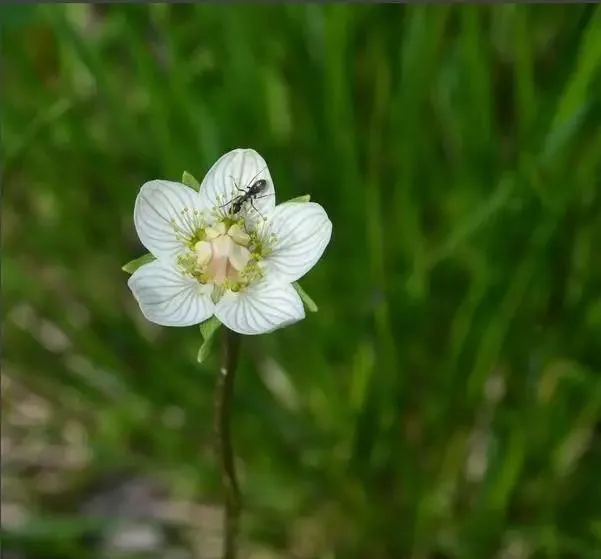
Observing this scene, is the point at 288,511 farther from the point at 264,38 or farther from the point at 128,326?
the point at 264,38

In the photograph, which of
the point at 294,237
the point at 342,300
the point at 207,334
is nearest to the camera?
the point at 207,334

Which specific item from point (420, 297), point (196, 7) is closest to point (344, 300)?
point (420, 297)

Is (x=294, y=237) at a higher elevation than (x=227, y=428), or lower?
higher

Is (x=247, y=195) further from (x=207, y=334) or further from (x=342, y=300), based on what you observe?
(x=342, y=300)

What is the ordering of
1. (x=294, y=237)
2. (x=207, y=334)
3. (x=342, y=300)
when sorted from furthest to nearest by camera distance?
(x=342, y=300) < (x=294, y=237) < (x=207, y=334)

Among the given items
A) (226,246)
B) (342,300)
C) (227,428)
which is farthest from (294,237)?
(342,300)

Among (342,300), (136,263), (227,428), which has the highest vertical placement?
(342,300)

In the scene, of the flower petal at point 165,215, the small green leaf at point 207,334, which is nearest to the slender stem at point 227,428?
the small green leaf at point 207,334

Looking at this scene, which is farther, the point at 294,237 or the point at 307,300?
the point at 294,237
